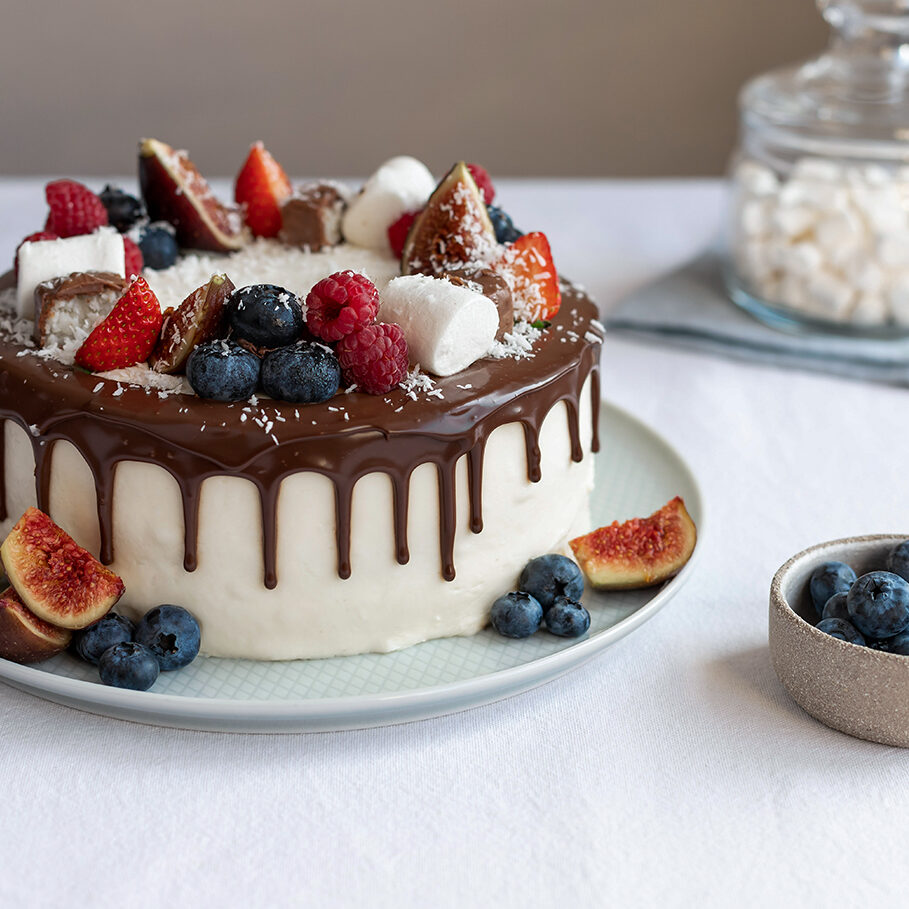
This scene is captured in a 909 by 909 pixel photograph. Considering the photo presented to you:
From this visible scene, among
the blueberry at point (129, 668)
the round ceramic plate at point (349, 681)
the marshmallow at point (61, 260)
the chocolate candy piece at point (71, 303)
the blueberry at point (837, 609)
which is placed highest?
the marshmallow at point (61, 260)

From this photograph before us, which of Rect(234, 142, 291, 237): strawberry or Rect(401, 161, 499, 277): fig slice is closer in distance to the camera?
Rect(401, 161, 499, 277): fig slice

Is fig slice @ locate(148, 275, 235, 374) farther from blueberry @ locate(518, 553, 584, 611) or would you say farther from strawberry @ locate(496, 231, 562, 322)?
blueberry @ locate(518, 553, 584, 611)

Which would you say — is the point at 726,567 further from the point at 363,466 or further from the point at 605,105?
the point at 605,105

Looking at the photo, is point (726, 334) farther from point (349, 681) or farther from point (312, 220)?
point (349, 681)

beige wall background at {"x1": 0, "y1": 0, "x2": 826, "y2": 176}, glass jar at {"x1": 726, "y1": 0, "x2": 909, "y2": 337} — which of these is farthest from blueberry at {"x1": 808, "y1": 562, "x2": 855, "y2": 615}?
beige wall background at {"x1": 0, "y1": 0, "x2": 826, "y2": 176}

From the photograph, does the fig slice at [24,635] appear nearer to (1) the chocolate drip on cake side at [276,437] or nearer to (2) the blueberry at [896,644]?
(1) the chocolate drip on cake side at [276,437]

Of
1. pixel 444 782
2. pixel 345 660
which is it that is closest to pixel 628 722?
pixel 444 782

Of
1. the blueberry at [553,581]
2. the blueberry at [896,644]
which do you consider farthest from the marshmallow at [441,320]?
the blueberry at [896,644]
